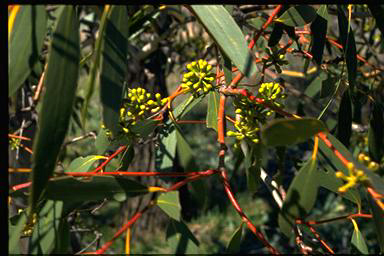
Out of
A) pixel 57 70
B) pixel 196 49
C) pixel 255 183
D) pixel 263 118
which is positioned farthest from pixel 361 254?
pixel 196 49

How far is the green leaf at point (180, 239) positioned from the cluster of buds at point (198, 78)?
27 cm

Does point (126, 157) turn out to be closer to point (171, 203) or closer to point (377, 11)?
point (171, 203)

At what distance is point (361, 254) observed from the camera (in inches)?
41.3

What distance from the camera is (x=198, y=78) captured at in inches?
40.1

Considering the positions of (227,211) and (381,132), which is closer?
(381,132)

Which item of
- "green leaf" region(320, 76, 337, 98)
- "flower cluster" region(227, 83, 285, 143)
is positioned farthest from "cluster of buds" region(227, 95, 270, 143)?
"green leaf" region(320, 76, 337, 98)

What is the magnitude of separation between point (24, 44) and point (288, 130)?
0.45m

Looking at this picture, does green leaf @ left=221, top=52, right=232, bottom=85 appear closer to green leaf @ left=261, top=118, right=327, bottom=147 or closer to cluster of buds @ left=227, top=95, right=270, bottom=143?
cluster of buds @ left=227, top=95, right=270, bottom=143

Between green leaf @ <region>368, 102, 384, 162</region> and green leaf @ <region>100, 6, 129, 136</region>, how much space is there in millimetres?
830

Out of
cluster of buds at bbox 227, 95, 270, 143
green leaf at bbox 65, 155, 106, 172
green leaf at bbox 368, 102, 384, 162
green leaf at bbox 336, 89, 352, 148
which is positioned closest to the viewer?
cluster of buds at bbox 227, 95, 270, 143

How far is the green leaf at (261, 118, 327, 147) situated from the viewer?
2.32ft

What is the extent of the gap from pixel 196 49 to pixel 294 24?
182cm

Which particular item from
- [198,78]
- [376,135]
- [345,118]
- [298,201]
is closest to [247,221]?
[298,201]

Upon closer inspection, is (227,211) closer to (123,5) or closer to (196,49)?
(196,49)
